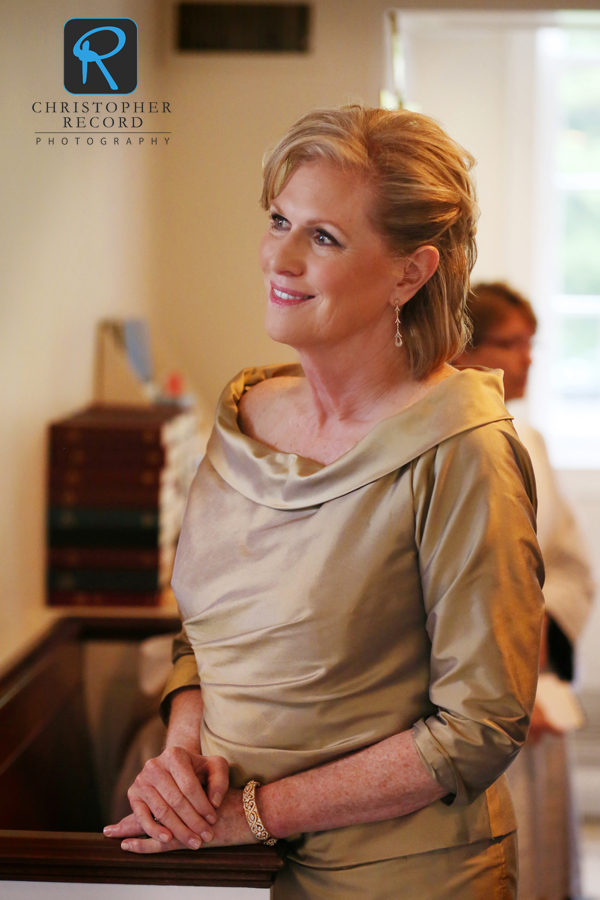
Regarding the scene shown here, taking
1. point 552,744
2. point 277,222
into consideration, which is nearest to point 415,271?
point 277,222

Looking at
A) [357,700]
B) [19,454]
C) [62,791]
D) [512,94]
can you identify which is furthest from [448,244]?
[512,94]

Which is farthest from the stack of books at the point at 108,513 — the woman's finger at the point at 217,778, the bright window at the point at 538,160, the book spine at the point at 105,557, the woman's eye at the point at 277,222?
the bright window at the point at 538,160

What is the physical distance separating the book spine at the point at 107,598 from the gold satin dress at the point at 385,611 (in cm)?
88

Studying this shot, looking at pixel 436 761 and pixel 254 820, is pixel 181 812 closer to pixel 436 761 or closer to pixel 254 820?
pixel 254 820

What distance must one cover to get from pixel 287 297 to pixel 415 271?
0.54 feet

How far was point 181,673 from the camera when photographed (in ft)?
4.54

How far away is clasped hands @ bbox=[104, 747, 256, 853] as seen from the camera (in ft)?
3.76

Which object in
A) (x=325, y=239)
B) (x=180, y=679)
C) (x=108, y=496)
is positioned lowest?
(x=180, y=679)

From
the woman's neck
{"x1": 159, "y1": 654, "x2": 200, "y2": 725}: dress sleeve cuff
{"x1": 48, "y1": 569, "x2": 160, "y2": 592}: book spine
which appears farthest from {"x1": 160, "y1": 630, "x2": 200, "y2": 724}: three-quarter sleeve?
{"x1": 48, "y1": 569, "x2": 160, "y2": 592}: book spine

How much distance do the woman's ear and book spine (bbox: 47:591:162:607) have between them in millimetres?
1180

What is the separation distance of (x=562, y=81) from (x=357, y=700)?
4042 millimetres

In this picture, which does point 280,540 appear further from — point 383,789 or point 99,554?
point 99,554

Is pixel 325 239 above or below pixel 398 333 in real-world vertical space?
above

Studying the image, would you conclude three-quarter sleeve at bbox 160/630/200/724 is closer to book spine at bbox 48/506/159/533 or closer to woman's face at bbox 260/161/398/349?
woman's face at bbox 260/161/398/349
